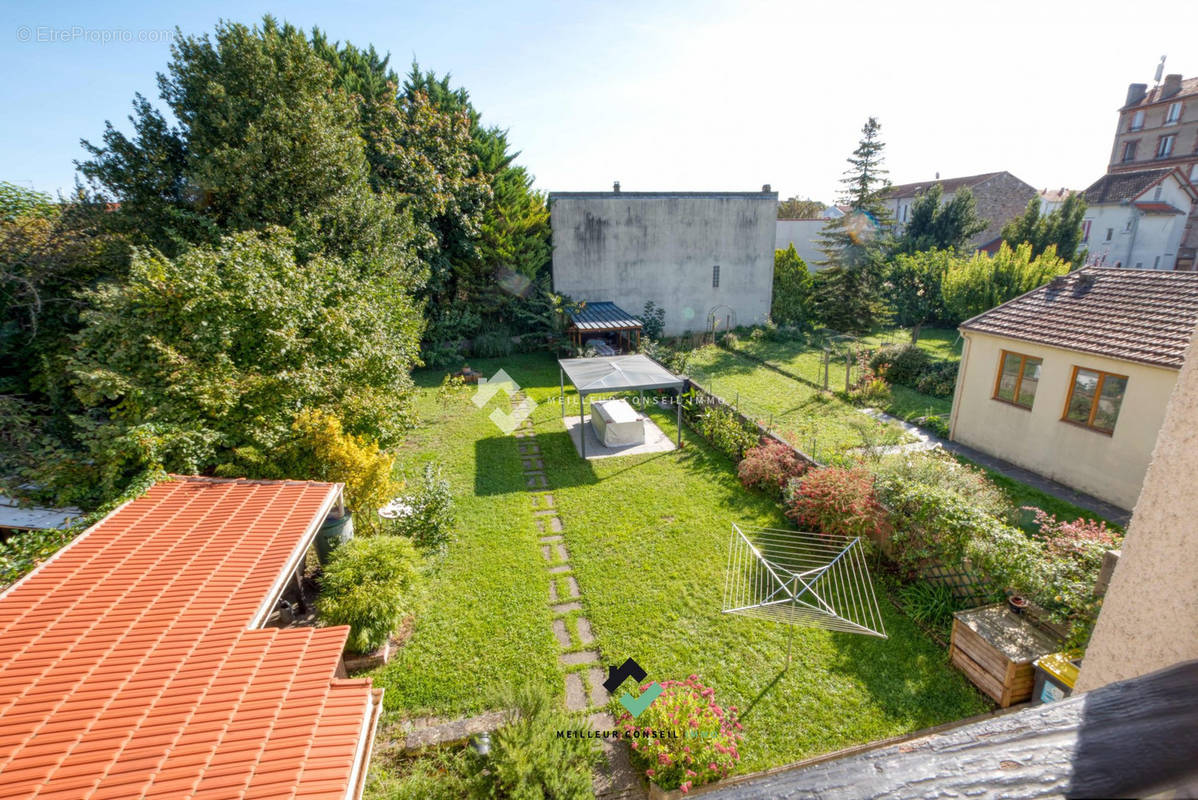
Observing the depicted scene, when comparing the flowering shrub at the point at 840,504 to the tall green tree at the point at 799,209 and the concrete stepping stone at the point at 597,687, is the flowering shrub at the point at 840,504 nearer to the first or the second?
the concrete stepping stone at the point at 597,687

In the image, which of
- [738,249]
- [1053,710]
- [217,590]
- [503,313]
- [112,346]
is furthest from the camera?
[738,249]

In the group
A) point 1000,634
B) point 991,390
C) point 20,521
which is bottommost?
point 1000,634

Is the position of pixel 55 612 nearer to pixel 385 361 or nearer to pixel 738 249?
pixel 385 361

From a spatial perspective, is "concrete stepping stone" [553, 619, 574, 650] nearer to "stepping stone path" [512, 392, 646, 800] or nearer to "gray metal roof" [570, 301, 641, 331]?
"stepping stone path" [512, 392, 646, 800]

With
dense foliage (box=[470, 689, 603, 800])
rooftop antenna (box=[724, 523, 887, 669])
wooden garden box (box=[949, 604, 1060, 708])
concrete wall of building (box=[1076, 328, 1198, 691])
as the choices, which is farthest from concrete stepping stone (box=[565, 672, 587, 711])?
concrete wall of building (box=[1076, 328, 1198, 691])

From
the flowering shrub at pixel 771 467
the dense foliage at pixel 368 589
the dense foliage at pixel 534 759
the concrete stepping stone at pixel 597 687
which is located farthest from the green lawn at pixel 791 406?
the dense foliage at pixel 368 589

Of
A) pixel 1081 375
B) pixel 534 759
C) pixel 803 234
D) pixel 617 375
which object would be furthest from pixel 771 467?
pixel 803 234

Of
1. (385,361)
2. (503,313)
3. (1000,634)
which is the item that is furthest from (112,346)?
(503,313)
